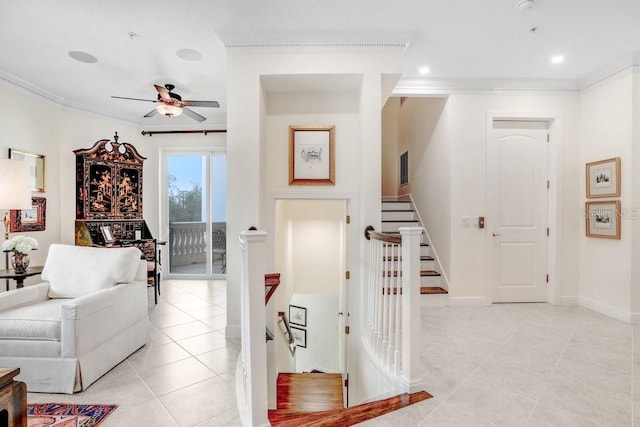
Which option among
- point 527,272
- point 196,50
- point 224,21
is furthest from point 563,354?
point 196,50

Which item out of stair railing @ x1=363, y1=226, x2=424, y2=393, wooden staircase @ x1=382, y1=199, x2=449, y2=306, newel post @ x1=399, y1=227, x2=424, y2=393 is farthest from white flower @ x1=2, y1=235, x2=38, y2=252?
wooden staircase @ x1=382, y1=199, x2=449, y2=306

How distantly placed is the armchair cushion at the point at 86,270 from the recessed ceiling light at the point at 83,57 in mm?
2256

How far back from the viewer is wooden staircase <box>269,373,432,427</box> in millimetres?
1740

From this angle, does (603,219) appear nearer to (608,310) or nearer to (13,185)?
(608,310)

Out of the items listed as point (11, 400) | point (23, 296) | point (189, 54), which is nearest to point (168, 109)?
point (189, 54)

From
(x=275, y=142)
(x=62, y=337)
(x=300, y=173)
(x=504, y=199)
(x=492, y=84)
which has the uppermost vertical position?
(x=492, y=84)

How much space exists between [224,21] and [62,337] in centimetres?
288

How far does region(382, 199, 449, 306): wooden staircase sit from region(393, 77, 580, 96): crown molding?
6.41 ft

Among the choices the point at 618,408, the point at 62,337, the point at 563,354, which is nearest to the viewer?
the point at 618,408

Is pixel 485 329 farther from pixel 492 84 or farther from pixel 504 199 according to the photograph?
pixel 492 84

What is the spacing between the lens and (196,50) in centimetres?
325

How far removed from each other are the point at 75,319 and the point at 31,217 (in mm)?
3182

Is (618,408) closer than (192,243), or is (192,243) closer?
(618,408)

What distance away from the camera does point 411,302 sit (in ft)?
6.46
